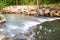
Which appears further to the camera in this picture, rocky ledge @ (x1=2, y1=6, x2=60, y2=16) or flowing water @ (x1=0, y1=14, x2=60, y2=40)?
rocky ledge @ (x1=2, y1=6, x2=60, y2=16)

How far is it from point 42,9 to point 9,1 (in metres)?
9.23

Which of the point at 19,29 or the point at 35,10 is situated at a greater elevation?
the point at 19,29

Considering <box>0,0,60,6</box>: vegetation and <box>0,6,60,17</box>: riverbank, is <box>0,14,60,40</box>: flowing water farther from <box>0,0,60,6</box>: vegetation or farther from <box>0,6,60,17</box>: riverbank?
<box>0,0,60,6</box>: vegetation

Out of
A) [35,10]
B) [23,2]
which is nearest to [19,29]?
[35,10]

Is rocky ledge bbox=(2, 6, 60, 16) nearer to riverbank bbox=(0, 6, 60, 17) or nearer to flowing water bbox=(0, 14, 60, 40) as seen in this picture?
riverbank bbox=(0, 6, 60, 17)

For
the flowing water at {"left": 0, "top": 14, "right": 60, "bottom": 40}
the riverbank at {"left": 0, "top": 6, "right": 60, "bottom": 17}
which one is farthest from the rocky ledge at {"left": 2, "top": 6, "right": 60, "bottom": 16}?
the flowing water at {"left": 0, "top": 14, "right": 60, "bottom": 40}

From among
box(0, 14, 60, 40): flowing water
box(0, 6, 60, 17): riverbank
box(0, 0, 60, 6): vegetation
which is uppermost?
box(0, 14, 60, 40): flowing water

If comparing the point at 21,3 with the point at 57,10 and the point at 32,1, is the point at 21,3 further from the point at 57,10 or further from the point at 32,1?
the point at 57,10

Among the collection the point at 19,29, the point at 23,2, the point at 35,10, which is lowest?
the point at 35,10

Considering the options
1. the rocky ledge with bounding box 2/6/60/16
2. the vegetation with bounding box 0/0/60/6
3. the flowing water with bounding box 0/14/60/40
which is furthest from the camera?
the vegetation with bounding box 0/0/60/6

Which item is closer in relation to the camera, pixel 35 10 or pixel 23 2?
pixel 35 10

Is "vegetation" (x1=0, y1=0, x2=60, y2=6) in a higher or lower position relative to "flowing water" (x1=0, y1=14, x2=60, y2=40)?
lower

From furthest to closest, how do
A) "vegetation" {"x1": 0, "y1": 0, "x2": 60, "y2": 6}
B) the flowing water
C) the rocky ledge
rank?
"vegetation" {"x1": 0, "y1": 0, "x2": 60, "y2": 6}, the rocky ledge, the flowing water

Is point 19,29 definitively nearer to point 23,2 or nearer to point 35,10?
point 35,10
